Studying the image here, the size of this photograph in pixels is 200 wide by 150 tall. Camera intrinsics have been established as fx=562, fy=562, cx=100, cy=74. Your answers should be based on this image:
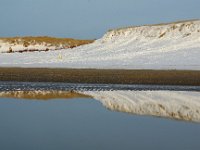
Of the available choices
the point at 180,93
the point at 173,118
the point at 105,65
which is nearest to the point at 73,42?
the point at 105,65

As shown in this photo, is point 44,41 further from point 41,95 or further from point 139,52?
point 41,95

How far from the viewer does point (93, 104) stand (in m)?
17.5

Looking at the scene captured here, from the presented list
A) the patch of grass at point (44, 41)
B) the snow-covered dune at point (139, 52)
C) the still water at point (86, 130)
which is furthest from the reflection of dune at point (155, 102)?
the patch of grass at point (44, 41)

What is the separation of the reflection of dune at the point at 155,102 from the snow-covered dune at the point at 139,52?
20049 mm

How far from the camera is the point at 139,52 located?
5375cm

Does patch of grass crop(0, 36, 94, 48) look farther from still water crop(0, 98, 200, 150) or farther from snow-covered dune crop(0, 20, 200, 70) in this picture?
still water crop(0, 98, 200, 150)

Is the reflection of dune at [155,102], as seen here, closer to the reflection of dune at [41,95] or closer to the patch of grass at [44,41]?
the reflection of dune at [41,95]

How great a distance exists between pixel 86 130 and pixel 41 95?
7.86 metres

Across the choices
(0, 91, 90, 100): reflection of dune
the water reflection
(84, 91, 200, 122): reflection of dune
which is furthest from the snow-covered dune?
(0, 91, 90, 100): reflection of dune

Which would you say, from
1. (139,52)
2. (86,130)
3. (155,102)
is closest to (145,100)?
(155,102)

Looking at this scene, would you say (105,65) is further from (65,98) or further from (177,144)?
(177,144)

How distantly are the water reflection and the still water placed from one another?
739 mm

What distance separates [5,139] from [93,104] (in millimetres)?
6542

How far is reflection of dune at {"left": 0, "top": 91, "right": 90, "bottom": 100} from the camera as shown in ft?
63.9
